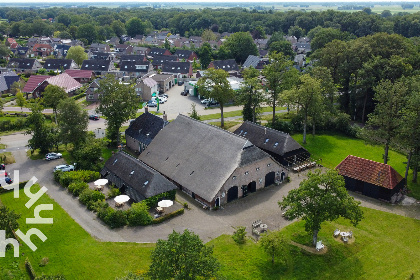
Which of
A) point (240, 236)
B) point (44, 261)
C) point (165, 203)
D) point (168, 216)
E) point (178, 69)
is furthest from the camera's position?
point (178, 69)

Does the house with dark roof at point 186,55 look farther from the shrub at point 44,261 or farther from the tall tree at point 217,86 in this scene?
the shrub at point 44,261

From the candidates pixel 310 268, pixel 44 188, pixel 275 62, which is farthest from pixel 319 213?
pixel 275 62

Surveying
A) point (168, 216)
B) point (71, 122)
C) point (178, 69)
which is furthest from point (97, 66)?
point (168, 216)

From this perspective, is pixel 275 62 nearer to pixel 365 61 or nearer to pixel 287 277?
pixel 365 61

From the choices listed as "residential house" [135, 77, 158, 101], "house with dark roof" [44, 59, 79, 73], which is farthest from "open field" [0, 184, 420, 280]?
"house with dark roof" [44, 59, 79, 73]

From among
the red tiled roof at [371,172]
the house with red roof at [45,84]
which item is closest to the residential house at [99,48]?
the house with red roof at [45,84]

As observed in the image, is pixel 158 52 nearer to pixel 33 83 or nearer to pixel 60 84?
pixel 60 84

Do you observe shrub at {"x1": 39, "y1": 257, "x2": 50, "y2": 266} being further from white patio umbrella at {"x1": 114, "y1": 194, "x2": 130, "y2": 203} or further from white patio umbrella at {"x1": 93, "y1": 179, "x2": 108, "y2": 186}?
white patio umbrella at {"x1": 93, "y1": 179, "x2": 108, "y2": 186}
